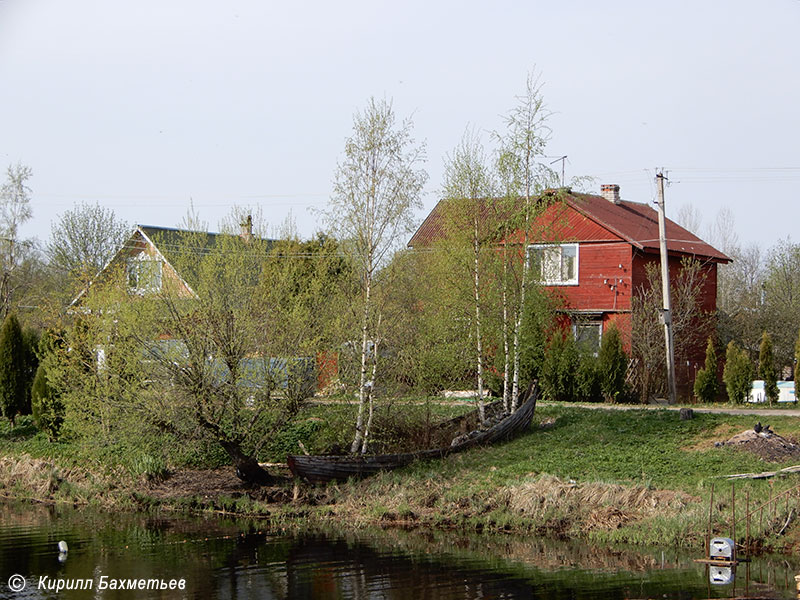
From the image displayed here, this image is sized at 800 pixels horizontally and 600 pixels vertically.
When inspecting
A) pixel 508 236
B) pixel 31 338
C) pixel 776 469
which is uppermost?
pixel 508 236

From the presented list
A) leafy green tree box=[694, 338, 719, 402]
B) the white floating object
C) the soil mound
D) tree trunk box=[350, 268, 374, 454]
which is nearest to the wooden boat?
tree trunk box=[350, 268, 374, 454]

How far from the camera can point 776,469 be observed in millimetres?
17969

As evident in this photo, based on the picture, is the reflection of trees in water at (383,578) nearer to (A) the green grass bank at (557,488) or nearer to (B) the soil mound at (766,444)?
(A) the green grass bank at (557,488)

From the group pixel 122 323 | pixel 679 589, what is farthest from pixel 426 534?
pixel 122 323

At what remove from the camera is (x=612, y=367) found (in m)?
28.7

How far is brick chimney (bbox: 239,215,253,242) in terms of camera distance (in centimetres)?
2186

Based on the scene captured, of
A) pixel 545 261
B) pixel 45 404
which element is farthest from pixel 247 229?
pixel 45 404

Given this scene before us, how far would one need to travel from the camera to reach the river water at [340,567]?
13695 mm

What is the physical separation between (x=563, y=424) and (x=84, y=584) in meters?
13.3

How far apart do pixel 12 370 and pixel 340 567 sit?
20693 mm

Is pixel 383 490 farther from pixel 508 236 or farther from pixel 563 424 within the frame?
pixel 508 236

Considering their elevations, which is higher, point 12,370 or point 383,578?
point 12,370

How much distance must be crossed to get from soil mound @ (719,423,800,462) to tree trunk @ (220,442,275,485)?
10977 millimetres

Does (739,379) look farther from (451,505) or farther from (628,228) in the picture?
(451,505)
